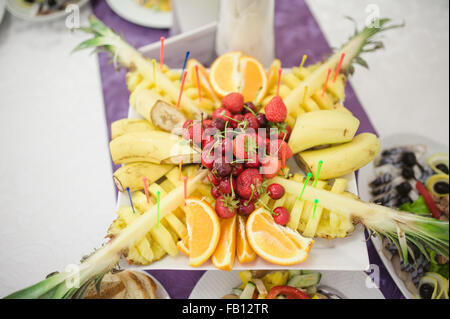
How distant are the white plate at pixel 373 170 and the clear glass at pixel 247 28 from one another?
582mm

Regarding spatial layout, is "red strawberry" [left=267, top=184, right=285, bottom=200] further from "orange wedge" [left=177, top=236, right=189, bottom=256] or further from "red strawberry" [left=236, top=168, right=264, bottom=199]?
"orange wedge" [left=177, top=236, right=189, bottom=256]

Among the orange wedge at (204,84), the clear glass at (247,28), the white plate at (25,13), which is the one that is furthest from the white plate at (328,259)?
the white plate at (25,13)

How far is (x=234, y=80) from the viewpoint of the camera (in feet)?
4.06

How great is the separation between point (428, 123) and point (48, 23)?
1.77 metres

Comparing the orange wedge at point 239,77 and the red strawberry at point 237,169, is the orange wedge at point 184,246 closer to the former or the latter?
the red strawberry at point 237,169

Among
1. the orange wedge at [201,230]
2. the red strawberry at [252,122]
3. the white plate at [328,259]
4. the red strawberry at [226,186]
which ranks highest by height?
the red strawberry at [252,122]

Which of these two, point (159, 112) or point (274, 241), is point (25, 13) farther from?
point (274, 241)

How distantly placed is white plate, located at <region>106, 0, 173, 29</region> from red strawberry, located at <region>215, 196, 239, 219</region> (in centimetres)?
98

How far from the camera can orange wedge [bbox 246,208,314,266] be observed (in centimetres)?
93

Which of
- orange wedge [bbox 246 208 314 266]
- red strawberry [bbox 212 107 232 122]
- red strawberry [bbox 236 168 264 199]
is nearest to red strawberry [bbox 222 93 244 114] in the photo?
red strawberry [bbox 212 107 232 122]

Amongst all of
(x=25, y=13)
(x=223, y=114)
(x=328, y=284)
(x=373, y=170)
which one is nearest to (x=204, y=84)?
(x=223, y=114)

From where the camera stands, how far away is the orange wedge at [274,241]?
0.93m

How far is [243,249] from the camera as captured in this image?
954mm

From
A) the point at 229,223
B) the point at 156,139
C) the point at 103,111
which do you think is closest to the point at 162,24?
the point at 103,111
